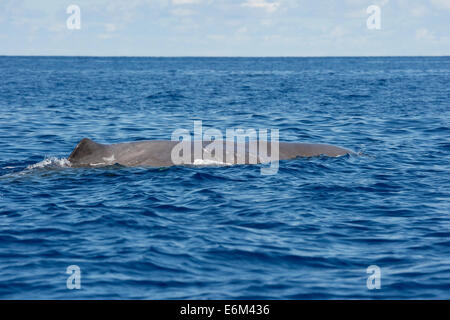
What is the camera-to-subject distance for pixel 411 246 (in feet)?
37.1

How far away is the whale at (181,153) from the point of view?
17.2 m

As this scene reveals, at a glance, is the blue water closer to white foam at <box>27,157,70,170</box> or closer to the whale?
white foam at <box>27,157,70,170</box>

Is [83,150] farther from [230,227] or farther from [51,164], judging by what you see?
[230,227]

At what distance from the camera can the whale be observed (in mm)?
17250

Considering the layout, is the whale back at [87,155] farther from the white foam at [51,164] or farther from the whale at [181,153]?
the white foam at [51,164]

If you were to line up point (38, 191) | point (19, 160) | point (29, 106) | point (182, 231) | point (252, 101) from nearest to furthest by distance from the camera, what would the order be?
point (182, 231)
point (38, 191)
point (19, 160)
point (29, 106)
point (252, 101)

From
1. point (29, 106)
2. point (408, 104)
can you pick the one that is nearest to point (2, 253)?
point (29, 106)

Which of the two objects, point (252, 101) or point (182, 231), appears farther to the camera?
point (252, 101)

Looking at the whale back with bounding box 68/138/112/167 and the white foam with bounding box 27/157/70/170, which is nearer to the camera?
the whale back with bounding box 68/138/112/167

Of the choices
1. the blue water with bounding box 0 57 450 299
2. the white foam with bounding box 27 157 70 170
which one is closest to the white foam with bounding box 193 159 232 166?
the blue water with bounding box 0 57 450 299
